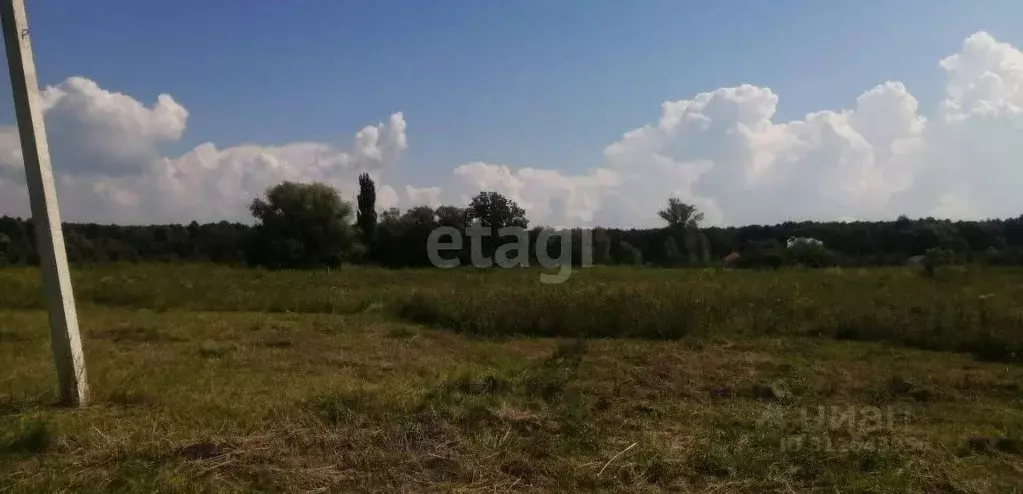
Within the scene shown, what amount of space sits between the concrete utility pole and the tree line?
77.2ft

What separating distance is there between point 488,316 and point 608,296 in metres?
2.10

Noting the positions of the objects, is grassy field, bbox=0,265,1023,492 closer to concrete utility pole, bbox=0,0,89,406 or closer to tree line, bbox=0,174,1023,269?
concrete utility pole, bbox=0,0,89,406

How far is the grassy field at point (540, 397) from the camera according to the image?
4.07 m

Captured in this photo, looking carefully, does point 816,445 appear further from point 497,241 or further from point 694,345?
point 497,241

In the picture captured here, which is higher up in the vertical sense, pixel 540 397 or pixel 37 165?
pixel 37 165

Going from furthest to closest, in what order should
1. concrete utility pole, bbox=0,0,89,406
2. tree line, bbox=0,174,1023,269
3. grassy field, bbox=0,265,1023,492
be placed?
tree line, bbox=0,174,1023,269, concrete utility pole, bbox=0,0,89,406, grassy field, bbox=0,265,1023,492

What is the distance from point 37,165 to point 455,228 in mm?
25756

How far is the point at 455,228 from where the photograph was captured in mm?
30656

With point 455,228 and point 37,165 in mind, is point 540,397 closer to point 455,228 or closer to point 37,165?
point 37,165

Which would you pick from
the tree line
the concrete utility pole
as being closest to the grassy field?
the concrete utility pole

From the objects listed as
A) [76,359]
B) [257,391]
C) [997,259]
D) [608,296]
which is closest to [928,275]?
[997,259]

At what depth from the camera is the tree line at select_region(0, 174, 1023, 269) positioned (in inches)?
1204

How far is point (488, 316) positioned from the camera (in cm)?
1086

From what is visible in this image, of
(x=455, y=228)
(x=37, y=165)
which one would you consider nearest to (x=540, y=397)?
(x=37, y=165)
